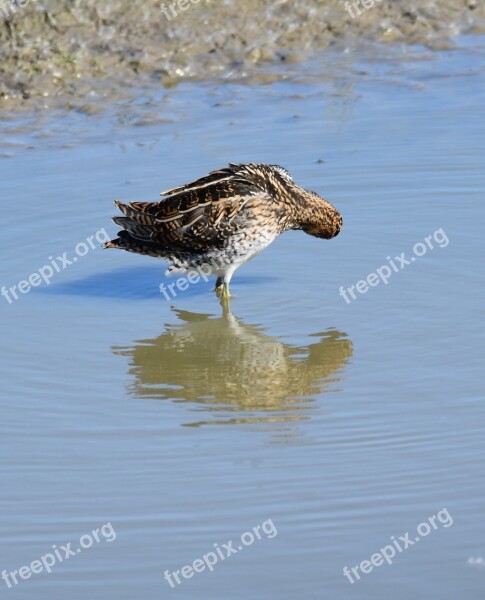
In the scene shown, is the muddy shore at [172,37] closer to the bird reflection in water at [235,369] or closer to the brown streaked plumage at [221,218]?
the brown streaked plumage at [221,218]

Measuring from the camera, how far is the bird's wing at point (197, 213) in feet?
32.8

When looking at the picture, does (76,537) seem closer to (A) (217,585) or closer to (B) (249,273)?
(A) (217,585)

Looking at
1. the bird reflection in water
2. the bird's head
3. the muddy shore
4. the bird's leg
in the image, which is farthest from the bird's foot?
the muddy shore

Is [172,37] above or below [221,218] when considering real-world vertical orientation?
above

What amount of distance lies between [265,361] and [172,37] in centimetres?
660

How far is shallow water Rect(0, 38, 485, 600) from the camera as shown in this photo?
6.35 m

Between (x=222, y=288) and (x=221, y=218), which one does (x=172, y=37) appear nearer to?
(x=222, y=288)

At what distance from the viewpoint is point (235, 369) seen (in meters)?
8.88

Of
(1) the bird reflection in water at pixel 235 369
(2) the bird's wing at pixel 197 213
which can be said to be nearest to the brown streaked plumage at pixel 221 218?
(2) the bird's wing at pixel 197 213

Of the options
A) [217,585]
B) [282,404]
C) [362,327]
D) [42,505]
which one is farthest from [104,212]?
[217,585]

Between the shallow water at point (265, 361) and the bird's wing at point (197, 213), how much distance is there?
494 millimetres

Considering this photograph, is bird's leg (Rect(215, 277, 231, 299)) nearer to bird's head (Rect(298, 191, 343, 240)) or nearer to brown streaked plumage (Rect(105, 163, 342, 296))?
brown streaked plumage (Rect(105, 163, 342, 296))

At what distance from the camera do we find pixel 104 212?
11.4 metres

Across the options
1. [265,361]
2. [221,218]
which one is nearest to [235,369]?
[265,361]
